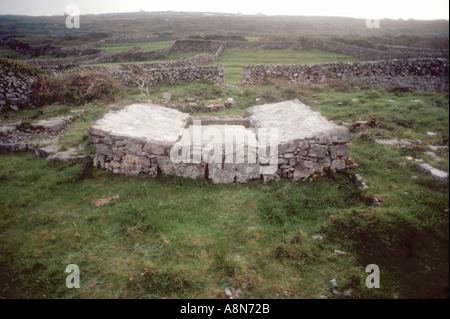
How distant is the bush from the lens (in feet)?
41.7

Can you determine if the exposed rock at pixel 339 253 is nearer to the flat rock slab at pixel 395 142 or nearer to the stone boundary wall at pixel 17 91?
the flat rock slab at pixel 395 142

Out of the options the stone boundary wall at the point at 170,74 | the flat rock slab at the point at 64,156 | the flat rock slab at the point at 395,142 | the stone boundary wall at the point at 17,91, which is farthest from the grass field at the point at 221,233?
the stone boundary wall at the point at 170,74

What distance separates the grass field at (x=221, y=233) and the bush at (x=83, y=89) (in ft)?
22.0

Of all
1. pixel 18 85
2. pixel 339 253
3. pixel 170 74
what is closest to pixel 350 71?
pixel 170 74

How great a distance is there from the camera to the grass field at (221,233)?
3.62 metres

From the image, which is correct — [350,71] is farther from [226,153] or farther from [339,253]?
[339,253]

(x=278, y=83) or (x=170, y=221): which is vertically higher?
(x=278, y=83)

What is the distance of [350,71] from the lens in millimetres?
17000

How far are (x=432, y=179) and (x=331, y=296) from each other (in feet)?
12.5

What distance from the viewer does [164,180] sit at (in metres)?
6.21

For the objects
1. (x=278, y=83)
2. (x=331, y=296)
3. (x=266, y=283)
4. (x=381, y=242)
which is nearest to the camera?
(x=331, y=296)

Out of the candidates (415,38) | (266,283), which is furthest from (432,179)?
(415,38)

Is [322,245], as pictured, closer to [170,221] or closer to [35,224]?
[170,221]

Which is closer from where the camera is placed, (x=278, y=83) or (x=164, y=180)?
(x=164, y=180)
